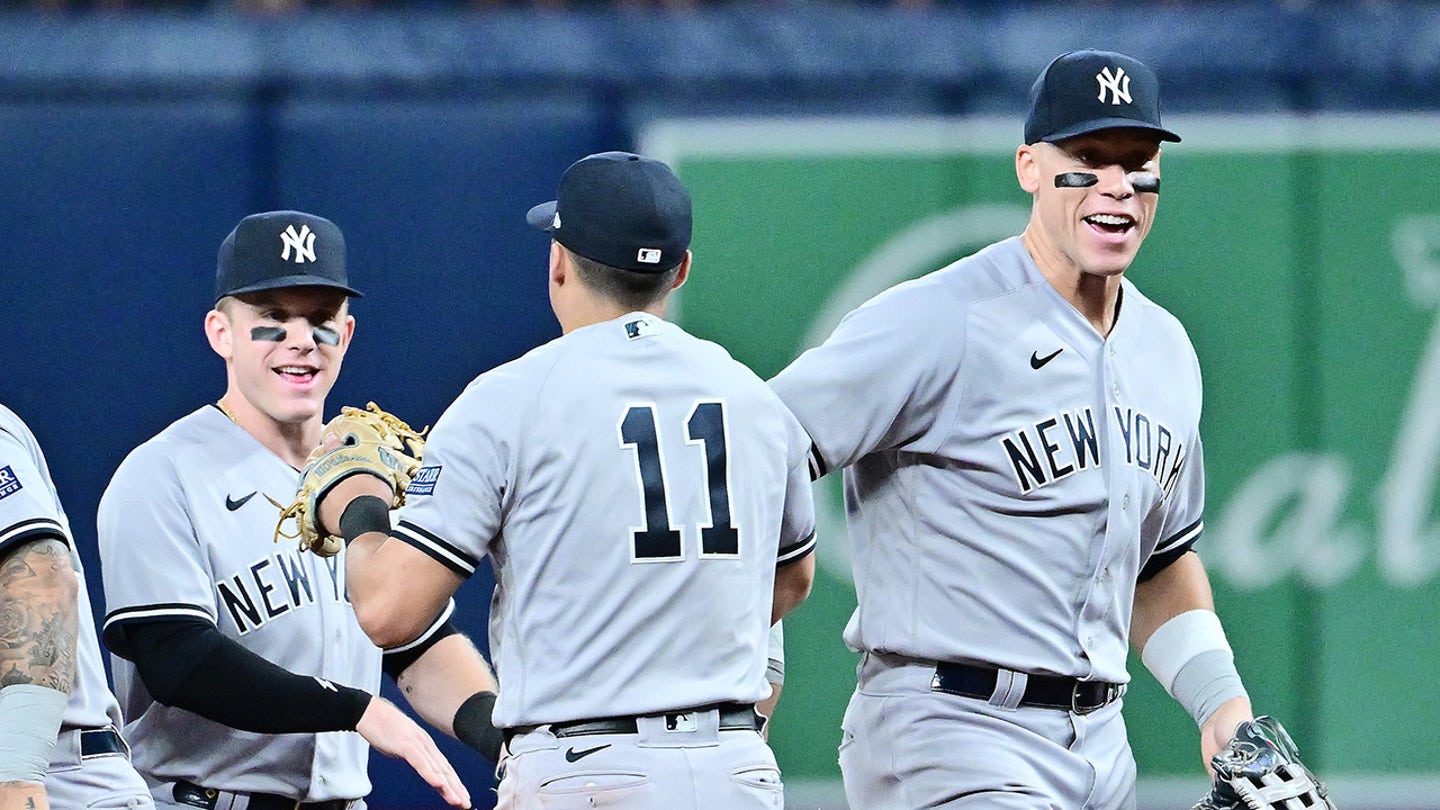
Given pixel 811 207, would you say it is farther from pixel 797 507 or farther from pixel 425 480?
pixel 425 480

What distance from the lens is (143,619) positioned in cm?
342

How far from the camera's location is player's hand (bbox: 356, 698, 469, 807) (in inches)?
122

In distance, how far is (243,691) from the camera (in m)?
3.30

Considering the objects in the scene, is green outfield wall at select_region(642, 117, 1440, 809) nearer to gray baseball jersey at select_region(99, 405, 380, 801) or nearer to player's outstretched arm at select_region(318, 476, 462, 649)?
gray baseball jersey at select_region(99, 405, 380, 801)

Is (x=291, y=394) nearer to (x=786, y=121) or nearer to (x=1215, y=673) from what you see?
(x=1215, y=673)

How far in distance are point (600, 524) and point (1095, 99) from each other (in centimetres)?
118

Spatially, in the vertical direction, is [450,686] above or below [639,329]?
below

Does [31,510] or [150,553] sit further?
[150,553]

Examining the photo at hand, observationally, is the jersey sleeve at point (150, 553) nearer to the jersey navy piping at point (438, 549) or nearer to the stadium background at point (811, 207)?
the jersey navy piping at point (438, 549)

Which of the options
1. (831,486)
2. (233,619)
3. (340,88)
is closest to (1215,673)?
(233,619)

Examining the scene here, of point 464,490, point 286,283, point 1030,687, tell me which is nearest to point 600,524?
point 464,490

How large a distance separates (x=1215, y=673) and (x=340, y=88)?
3.91 metres

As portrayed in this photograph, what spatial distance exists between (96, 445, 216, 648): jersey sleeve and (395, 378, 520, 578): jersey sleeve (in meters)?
0.91

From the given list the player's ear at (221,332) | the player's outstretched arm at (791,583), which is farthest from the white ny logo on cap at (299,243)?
the player's outstretched arm at (791,583)
